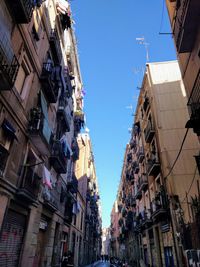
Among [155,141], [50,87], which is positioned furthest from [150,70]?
[50,87]

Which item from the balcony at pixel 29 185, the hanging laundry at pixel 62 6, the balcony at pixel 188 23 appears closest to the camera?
the balcony at pixel 188 23

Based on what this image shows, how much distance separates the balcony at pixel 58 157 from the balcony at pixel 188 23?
30.8 ft

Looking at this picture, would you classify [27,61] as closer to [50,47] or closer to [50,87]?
[50,87]

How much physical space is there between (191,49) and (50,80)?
760 centimetres

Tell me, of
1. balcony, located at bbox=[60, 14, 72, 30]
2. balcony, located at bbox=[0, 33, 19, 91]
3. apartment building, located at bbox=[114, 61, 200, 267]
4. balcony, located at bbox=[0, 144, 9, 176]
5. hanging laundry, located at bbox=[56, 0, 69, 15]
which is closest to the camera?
balcony, located at bbox=[0, 33, 19, 91]

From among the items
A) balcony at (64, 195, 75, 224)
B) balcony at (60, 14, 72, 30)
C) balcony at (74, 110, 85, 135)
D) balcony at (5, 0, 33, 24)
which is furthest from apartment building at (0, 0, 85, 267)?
balcony at (74, 110, 85, 135)

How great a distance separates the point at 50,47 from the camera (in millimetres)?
14961

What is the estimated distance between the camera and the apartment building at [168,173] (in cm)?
1330

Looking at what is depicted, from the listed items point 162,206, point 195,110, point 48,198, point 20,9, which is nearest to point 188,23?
point 195,110

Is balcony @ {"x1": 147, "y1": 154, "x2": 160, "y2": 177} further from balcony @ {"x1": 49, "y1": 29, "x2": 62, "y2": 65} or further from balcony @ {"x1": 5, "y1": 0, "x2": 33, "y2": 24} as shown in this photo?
balcony @ {"x1": 5, "y1": 0, "x2": 33, "y2": 24}

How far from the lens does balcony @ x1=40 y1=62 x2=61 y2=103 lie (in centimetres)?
1282

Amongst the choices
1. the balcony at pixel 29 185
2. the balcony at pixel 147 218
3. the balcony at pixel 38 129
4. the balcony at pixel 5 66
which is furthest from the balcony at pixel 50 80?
the balcony at pixel 147 218

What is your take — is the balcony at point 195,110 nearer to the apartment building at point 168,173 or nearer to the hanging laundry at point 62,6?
the apartment building at point 168,173

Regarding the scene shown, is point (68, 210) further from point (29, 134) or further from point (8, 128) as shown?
point (8, 128)
